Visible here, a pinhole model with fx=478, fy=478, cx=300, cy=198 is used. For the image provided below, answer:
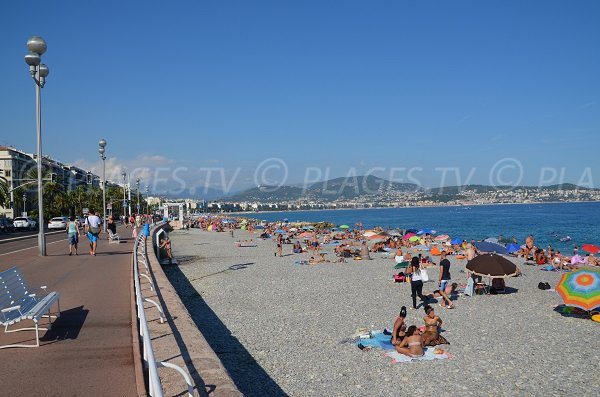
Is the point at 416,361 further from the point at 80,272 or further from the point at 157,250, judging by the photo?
the point at 157,250

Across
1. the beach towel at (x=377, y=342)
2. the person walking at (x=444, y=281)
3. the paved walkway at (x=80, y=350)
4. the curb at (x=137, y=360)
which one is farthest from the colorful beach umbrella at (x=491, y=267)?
the curb at (x=137, y=360)

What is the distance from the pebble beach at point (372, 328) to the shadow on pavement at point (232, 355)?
0.07ft

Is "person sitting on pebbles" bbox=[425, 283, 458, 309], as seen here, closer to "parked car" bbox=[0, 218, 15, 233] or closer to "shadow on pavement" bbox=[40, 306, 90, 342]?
"shadow on pavement" bbox=[40, 306, 90, 342]

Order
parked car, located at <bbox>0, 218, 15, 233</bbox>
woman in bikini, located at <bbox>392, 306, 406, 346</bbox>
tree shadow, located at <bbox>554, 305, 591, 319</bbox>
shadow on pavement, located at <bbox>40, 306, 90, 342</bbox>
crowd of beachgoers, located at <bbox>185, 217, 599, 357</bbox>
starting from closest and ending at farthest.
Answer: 1. shadow on pavement, located at <bbox>40, 306, 90, 342</bbox>
2. woman in bikini, located at <bbox>392, 306, 406, 346</bbox>
3. crowd of beachgoers, located at <bbox>185, 217, 599, 357</bbox>
4. tree shadow, located at <bbox>554, 305, 591, 319</bbox>
5. parked car, located at <bbox>0, 218, 15, 233</bbox>

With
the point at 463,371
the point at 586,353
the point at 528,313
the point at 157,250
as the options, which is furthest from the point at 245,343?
the point at 157,250

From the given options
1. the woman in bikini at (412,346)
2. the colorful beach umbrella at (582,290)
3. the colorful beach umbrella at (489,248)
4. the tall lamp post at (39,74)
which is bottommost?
the woman in bikini at (412,346)

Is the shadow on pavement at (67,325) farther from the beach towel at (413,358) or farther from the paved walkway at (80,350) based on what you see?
the beach towel at (413,358)

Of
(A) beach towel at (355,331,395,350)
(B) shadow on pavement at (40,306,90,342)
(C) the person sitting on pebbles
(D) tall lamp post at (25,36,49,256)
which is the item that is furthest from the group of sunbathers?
(D) tall lamp post at (25,36,49,256)

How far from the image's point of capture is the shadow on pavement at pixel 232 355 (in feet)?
24.8

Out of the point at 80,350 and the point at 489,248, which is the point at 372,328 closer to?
the point at 80,350

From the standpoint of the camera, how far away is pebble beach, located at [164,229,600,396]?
778cm

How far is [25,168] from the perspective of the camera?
85.4 m

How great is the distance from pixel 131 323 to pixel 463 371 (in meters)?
5.59

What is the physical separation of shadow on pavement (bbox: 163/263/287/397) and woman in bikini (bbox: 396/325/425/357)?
8.92 ft
